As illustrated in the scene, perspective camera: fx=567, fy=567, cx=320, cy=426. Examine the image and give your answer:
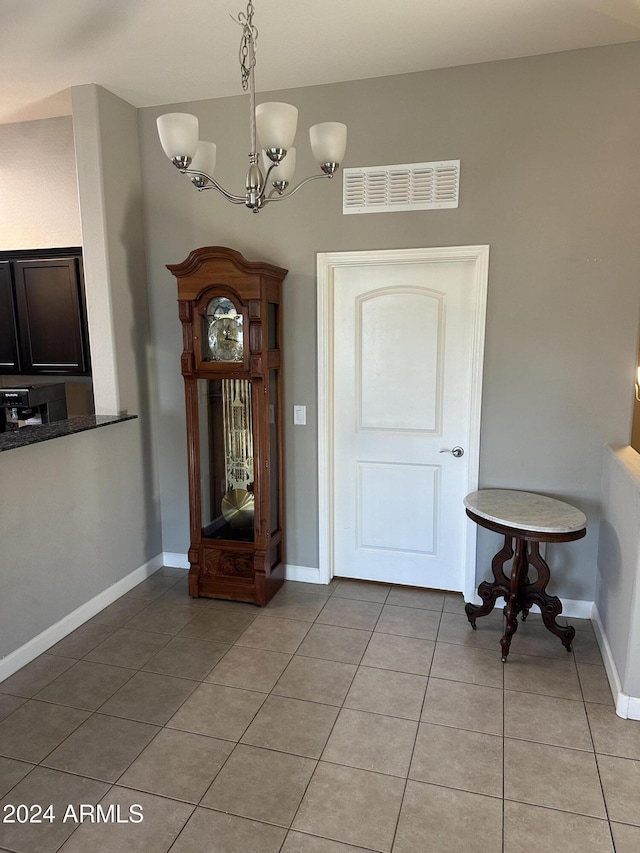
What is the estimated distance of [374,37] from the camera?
8.52 ft

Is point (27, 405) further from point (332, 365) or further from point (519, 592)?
point (519, 592)

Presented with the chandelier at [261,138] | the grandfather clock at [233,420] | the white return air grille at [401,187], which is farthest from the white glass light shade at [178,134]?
the white return air grille at [401,187]

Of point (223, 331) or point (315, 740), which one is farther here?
point (223, 331)

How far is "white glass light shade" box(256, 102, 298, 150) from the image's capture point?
5.48 feet

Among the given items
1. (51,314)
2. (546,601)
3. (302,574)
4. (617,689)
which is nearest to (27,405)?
(51,314)

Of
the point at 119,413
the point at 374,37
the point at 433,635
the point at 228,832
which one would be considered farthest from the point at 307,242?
the point at 228,832

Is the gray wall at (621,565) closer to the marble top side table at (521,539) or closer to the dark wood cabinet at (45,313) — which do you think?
the marble top side table at (521,539)

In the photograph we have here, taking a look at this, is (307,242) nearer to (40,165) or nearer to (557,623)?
(40,165)

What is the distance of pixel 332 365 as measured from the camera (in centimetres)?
339

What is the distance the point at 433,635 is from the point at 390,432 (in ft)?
3.79

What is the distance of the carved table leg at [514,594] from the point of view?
8.90 ft

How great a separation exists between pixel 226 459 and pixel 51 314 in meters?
1.57

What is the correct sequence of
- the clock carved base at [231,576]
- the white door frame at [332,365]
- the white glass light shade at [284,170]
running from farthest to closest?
the clock carved base at [231,576] → the white door frame at [332,365] → the white glass light shade at [284,170]

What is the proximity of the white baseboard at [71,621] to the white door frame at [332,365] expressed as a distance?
3.78 feet
